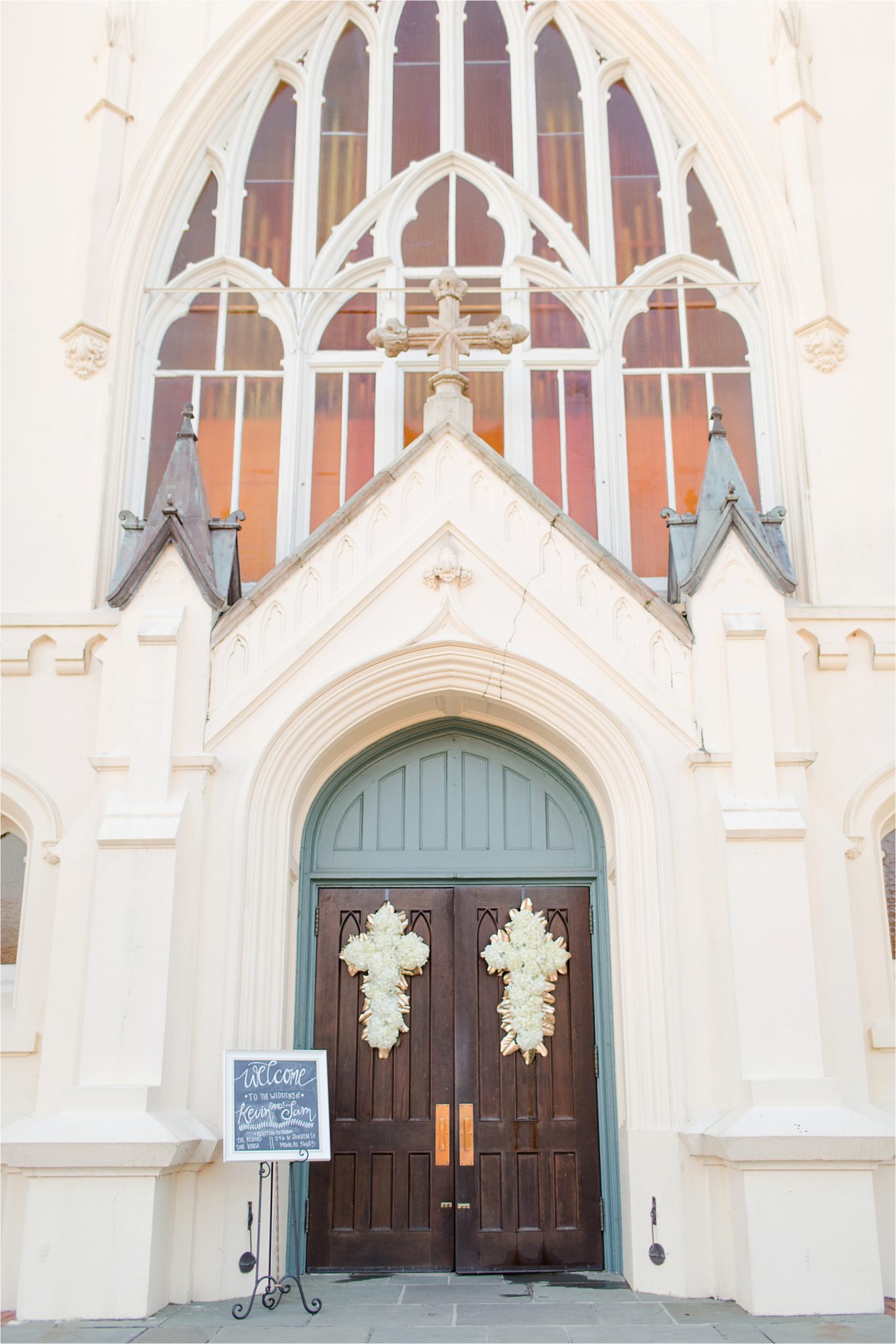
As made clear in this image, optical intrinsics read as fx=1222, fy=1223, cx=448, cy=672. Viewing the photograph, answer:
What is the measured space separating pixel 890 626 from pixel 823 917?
2514mm

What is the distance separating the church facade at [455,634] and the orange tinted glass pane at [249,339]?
39 mm

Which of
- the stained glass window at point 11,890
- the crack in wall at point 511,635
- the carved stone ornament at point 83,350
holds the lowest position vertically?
the stained glass window at point 11,890

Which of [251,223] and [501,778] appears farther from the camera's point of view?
[251,223]

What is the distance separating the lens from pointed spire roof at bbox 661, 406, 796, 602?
352 inches

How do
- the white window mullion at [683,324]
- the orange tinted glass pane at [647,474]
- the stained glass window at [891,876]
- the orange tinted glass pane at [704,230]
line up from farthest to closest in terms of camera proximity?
the orange tinted glass pane at [704,230], the white window mullion at [683,324], the orange tinted glass pane at [647,474], the stained glass window at [891,876]

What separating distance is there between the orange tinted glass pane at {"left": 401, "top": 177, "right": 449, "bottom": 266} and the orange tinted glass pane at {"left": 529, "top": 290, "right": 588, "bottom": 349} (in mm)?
996

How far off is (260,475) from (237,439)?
43cm

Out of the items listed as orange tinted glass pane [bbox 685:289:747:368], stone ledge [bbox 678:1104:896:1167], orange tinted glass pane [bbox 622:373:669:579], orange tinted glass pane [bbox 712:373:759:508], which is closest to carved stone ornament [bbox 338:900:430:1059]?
stone ledge [bbox 678:1104:896:1167]

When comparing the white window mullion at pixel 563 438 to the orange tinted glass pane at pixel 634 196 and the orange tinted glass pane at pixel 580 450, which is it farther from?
the orange tinted glass pane at pixel 634 196

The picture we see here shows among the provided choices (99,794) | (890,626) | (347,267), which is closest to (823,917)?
(890,626)

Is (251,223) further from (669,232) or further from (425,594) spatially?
(425,594)

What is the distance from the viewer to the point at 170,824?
26.9 ft

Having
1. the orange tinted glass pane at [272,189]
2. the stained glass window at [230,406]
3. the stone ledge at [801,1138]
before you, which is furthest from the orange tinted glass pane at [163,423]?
the stone ledge at [801,1138]

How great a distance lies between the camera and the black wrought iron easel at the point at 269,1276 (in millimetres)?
7145
